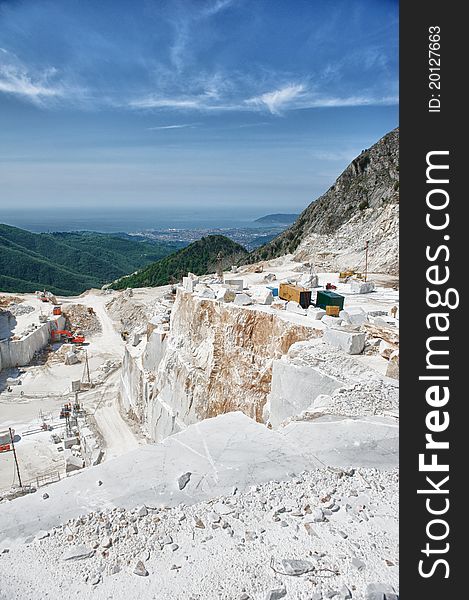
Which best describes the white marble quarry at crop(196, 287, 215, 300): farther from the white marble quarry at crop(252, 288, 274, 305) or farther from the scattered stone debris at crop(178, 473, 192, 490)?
the scattered stone debris at crop(178, 473, 192, 490)

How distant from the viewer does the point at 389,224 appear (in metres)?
36.3

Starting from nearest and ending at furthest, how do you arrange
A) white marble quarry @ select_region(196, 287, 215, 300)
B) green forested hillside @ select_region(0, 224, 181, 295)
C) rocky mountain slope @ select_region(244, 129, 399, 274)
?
white marble quarry @ select_region(196, 287, 215, 300) → rocky mountain slope @ select_region(244, 129, 399, 274) → green forested hillside @ select_region(0, 224, 181, 295)

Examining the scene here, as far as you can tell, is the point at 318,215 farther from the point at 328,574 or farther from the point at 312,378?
the point at 328,574

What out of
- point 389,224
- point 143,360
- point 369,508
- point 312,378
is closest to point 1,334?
point 143,360

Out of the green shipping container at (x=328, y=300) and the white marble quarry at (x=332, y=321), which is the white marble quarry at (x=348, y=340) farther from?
the green shipping container at (x=328, y=300)

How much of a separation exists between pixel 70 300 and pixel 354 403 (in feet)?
156

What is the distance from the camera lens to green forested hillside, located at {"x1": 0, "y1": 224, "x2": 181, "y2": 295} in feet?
314

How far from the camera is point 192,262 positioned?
76.4m

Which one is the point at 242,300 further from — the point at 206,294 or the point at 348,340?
the point at 348,340

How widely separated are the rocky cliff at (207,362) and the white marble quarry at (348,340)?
1.50 m

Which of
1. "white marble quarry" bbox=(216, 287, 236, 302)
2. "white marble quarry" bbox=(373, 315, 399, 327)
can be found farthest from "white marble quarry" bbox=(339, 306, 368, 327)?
"white marble quarry" bbox=(216, 287, 236, 302)

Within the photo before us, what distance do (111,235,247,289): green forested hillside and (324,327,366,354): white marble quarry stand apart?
57066 millimetres

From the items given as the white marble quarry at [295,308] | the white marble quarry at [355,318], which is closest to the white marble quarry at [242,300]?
the white marble quarry at [295,308]

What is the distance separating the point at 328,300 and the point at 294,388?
21.6 feet
